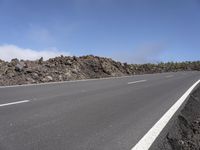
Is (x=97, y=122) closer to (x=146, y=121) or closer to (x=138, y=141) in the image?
(x=146, y=121)

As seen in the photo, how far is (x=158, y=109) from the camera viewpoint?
10219 mm

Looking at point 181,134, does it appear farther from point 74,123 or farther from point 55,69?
point 55,69

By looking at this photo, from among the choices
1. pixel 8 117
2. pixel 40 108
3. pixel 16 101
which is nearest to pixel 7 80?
pixel 16 101

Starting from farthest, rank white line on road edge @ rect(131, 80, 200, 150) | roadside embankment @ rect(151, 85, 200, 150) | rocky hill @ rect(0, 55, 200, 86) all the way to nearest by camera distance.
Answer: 1. rocky hill @ rect(0, 55, 200, 86)
2. roadside embankment @ rect(151, 85, 200, 150)
3. white line on road edge @ rect(131, 80, 200, 150)

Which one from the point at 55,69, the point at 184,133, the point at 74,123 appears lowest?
the point at 184,133

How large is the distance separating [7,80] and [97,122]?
48.5 feet

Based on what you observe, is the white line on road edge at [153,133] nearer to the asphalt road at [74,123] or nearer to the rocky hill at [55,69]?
the asphalt road at [74,123]

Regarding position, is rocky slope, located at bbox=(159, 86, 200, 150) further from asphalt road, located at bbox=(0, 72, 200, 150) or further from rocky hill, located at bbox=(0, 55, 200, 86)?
rocky hill, located at bbox=(0, 55, 200, 86)

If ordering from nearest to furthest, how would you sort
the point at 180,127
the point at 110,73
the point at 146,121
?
the point at 180,127 < the point at 146,121 < the point at 110,73

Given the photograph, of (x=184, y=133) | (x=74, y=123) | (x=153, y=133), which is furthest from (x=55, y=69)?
(x=153, y=133)

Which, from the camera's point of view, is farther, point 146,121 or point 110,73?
point 110,73

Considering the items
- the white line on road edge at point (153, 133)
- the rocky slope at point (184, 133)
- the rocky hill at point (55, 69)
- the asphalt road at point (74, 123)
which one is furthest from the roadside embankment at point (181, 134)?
the rocky hill at point (55, 69)

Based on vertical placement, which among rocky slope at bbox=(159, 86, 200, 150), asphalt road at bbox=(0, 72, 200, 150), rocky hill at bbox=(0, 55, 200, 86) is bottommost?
rocky slope at bbox=(159, 86, 200, 150)

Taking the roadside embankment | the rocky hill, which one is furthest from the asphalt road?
the rocky hill
